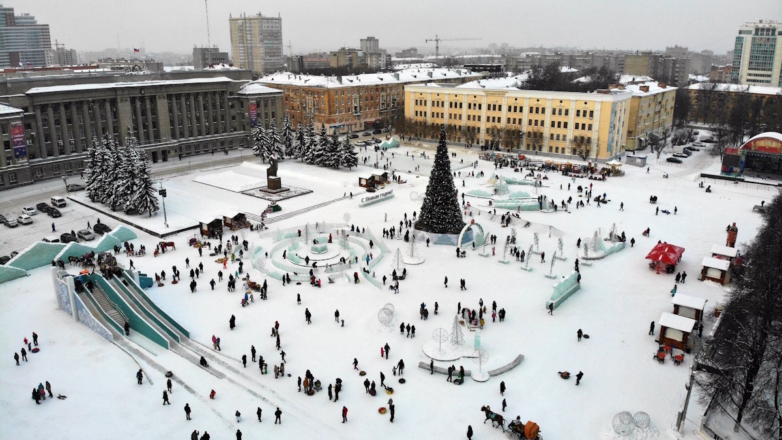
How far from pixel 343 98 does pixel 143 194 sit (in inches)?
1896

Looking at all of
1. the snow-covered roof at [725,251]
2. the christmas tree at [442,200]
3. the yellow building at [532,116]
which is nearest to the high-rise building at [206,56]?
the yellow building at [532,116]

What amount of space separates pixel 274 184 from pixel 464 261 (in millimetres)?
24089

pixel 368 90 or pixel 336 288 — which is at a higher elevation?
pixel 368 90

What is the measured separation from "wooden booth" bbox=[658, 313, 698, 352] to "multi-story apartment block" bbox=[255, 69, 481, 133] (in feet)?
207

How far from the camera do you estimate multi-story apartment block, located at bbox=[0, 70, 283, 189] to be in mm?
55531

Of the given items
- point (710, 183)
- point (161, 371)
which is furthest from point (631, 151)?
point (161, 371)

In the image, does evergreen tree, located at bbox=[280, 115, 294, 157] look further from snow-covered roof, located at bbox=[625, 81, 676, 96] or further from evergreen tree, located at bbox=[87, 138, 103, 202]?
snow-covered roof, located at bbox=[625, 81, 676, 96]

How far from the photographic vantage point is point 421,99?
83.6 metres

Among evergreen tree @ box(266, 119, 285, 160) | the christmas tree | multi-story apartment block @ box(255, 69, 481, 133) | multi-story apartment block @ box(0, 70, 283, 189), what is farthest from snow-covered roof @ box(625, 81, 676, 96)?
multi-story apartment block @ box(0, 70, 283, 189)

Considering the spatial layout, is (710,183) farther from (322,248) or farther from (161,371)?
(161,371)

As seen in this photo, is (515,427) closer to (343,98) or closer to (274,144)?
(274,144)

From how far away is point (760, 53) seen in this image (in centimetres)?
13725

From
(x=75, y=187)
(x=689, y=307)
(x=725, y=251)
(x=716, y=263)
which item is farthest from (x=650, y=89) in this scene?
(x=75, y=187)

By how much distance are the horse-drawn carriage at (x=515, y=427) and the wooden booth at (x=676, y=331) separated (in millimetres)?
9667
